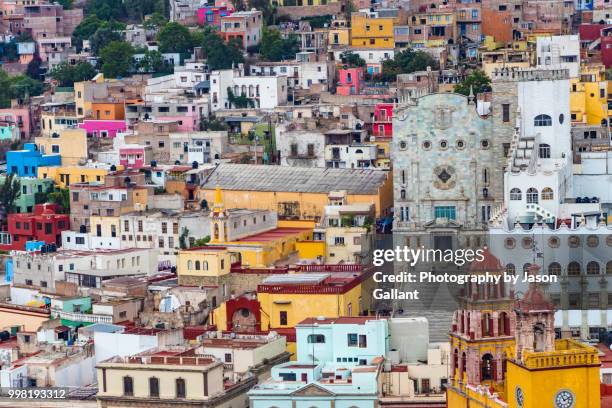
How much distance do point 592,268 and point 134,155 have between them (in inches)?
1216

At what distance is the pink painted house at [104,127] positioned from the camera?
117500 mm

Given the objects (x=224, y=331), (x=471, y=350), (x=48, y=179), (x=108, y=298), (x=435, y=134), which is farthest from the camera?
(x=48, y=179)

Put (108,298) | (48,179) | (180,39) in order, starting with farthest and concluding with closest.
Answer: (180,39)
(48,179)
(108,298)

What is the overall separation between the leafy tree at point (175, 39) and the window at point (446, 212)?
135ft

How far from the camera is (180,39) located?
5325 inches

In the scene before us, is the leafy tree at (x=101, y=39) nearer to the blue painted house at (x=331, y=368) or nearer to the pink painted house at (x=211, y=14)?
the pink painted house at (x=211, y=14)

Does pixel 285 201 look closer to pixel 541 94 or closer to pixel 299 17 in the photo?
pixel 541 94

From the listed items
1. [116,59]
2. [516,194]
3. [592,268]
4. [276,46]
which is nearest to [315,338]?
[592,268]

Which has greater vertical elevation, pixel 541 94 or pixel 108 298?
pixel 541 94

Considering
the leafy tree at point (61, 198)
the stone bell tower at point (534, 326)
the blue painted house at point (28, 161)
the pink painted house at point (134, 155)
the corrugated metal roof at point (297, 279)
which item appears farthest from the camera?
the blue painted house at point (28, 161)

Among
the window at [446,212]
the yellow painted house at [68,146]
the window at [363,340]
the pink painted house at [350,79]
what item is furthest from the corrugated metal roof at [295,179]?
the window at [363,340]

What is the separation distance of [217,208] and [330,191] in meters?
5.94

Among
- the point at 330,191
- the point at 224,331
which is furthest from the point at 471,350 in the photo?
the point at 330,191

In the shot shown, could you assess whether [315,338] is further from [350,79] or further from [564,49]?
[350,79]
